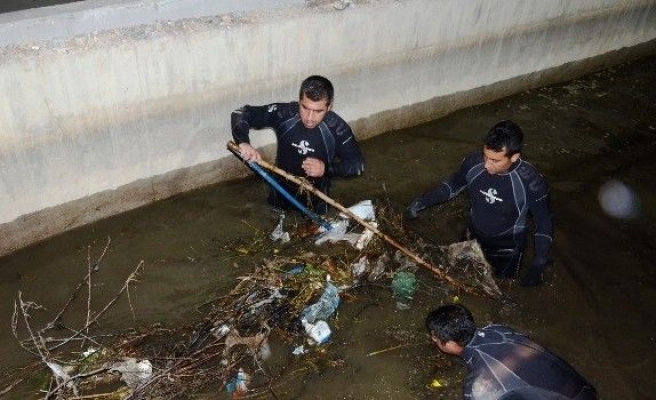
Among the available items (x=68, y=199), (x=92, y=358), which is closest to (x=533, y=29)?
(x=68, y=199)

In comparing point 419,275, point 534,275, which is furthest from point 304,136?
point 534,275

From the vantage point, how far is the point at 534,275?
4.80m

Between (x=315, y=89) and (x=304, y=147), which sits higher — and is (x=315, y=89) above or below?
above

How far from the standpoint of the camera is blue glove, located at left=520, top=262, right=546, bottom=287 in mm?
4668

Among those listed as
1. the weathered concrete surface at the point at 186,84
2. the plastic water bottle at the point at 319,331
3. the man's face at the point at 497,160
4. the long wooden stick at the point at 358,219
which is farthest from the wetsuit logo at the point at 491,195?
the weathered concrete surface at the point at 186,84

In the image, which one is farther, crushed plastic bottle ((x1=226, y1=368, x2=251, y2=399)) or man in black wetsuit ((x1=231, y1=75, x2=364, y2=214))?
man in black wetsuit ((x1=231, y1=75, x2=364, y2=214))

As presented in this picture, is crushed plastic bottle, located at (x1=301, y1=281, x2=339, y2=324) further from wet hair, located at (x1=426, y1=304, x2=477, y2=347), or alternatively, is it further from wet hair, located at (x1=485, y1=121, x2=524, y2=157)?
wet hair, located at (x1=485, y1=121, x2=524, y2=157)

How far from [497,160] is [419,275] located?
1629mm

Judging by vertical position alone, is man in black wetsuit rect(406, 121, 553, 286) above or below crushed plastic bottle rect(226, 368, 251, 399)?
above

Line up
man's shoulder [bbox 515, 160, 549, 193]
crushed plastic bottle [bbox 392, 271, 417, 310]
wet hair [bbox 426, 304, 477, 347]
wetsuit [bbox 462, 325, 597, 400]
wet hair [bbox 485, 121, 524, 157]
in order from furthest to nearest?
1. crushed plastic bottle [bbox 392, 271, 417, 310]
2. man's shoulder [bbox 515, 160, 549, 193]
3. wet hair [bbox 485, 121, 524, 157]
4. wet hair [bbox 426, 304, 477, 347]
5. wetsuit [bbox 462, 325, 597, 400]

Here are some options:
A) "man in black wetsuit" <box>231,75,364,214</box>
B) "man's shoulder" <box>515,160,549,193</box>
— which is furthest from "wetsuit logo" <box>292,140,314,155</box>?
"man's shoulder" <box>515,160,549,193</box>

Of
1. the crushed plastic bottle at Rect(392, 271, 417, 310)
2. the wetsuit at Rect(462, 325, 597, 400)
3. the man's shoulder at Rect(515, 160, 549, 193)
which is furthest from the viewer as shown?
the crushed plastic bottle at Rect(392, 271, 417, 310)

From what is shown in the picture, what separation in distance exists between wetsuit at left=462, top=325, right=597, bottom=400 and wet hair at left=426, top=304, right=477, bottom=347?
0.07m

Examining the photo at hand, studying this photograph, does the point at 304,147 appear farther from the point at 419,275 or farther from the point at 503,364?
the point at 503,364
